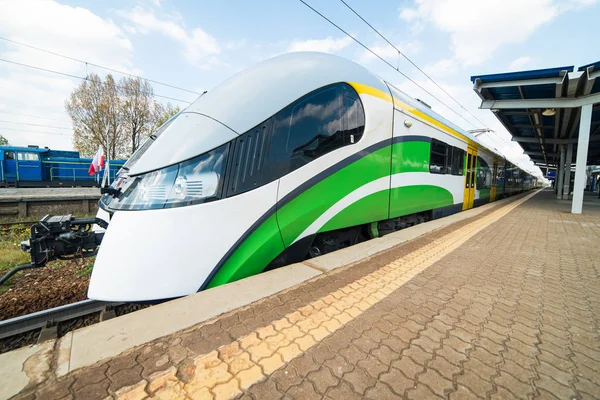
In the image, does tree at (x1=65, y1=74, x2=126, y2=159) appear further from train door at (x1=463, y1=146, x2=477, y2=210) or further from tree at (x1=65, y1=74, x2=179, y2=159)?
train door at (x1=463, y1=146, x2=477, y2=210)

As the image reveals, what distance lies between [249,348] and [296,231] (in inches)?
56.0

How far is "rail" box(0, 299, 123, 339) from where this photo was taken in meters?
2.24

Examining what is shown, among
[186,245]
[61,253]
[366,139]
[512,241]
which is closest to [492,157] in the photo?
[512,241]

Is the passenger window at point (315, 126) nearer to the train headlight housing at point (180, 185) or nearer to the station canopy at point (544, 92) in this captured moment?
the train headlight housing at point (180, 185)

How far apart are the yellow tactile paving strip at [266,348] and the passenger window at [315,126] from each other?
54.7 inches

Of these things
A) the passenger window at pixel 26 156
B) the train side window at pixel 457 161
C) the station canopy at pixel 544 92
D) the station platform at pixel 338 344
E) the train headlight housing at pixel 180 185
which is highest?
the station canopy at pixel 544 92

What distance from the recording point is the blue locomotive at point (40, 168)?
16.3 m

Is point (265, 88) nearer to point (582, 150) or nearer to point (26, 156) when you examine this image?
point (582, 150)

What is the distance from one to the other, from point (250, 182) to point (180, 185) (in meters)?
0.62

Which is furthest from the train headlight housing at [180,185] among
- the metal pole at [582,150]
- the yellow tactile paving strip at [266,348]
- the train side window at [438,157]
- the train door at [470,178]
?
the metal pole at [582,150]

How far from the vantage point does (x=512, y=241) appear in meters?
4.92

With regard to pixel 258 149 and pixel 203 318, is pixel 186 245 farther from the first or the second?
pixel 258 149

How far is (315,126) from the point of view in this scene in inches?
119

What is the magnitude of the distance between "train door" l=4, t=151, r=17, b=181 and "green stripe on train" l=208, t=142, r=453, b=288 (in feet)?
74.3
